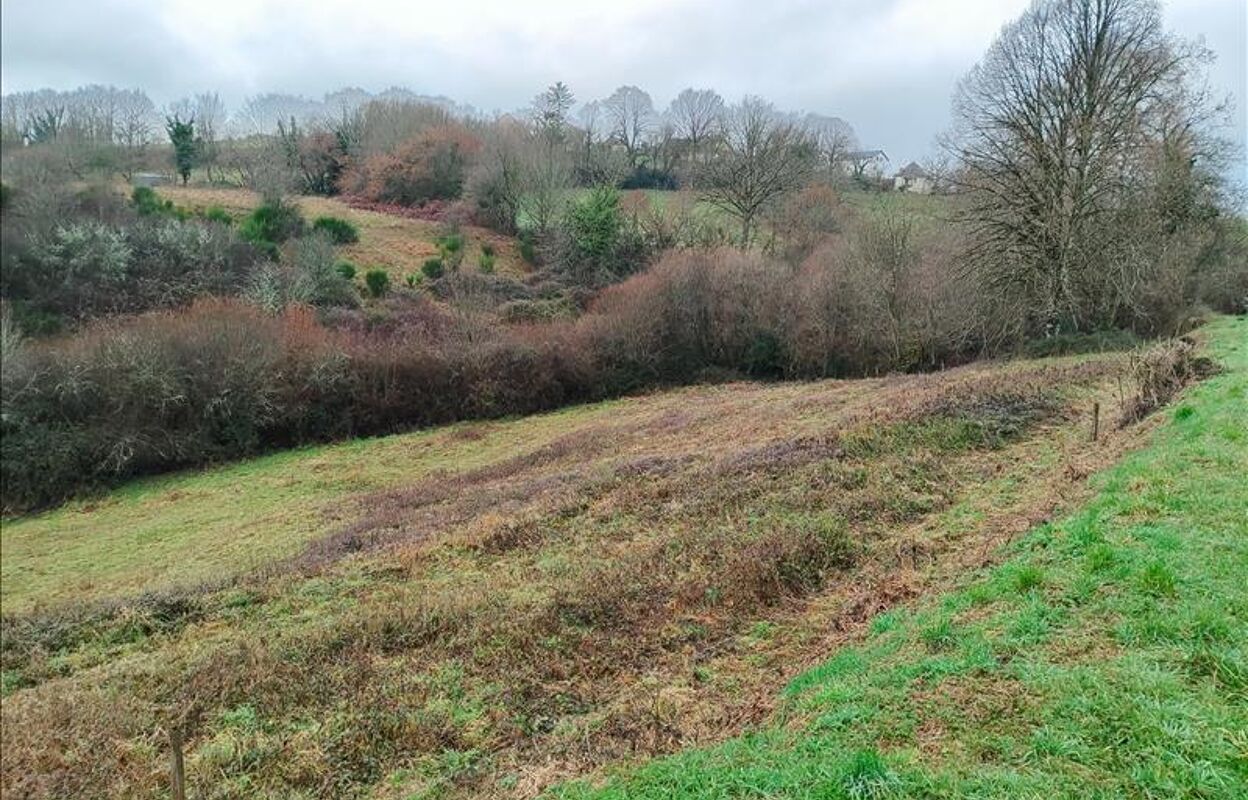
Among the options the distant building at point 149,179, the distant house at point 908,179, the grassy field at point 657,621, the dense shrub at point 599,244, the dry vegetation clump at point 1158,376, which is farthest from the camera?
the distant house at point 908,179

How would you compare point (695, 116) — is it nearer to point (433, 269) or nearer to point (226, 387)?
point (433, 269)

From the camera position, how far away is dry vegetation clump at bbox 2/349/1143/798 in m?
6.00

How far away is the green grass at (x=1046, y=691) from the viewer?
11.7ft

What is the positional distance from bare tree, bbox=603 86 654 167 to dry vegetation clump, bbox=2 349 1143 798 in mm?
50833

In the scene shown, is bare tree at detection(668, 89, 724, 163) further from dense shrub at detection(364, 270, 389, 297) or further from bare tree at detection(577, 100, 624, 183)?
dense shrub at detection(364, 270, 389, 297)

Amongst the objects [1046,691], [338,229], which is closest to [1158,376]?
[1046,691]

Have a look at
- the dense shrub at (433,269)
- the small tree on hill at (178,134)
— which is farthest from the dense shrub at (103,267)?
the dense shrub at (433,269)

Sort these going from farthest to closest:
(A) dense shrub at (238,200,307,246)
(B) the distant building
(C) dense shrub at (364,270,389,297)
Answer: (C) dense shrub at (364,270,389,297), (A) dense shrub at (238,200,307,246), (B) the distant building

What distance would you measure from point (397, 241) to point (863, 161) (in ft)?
110

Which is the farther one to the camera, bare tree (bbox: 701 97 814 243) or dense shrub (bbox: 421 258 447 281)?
bare tree (bbox: 701 97 814 243)

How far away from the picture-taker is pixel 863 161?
50.4 metres

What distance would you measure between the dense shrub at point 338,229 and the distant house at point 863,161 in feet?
112

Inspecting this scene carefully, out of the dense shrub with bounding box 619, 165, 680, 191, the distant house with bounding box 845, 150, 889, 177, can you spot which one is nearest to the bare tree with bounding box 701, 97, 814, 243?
the distant house with bounding box 845, 150, 889, 177

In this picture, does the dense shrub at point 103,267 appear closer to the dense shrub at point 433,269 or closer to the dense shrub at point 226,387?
the dense shrub at point 226,387
